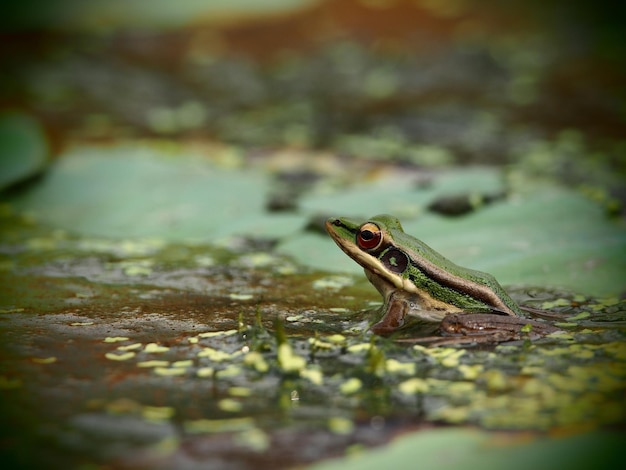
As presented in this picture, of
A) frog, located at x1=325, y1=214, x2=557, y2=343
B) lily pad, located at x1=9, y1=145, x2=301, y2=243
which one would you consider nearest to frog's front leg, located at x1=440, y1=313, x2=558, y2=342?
frog, located at x1=325, y1=214, x2=557, y2=343

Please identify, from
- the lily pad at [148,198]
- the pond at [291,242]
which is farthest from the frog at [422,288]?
the lily pad at [148,198]

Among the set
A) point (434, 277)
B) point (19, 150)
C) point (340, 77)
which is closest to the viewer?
point (434, 277)

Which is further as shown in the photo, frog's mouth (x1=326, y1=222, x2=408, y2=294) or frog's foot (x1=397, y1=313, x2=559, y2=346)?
frog's mouth (x1=326, y1=222, x2=408, y2=294)

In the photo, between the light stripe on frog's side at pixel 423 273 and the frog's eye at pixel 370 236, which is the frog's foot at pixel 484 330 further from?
the frog's eye at pixel 370 236

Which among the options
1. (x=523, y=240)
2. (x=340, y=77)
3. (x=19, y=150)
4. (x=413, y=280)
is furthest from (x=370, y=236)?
(x=340, y=77)

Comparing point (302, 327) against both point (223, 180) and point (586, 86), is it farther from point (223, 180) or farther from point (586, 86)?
point (586, 86)

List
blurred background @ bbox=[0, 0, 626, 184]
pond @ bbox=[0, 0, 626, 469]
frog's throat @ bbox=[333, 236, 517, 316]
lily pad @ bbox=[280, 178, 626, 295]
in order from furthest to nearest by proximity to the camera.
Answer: blurred background @ bbox=[0, 0, 626, 184] → lily pad @ bbox=[280, 178, 626, 295] → frog's throat @ bbox=[333, 236, 517, 316] → pond @ bbox=[0, 0, 626, 469]

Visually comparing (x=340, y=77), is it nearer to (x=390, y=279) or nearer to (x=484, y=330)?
(x=390, y=279)

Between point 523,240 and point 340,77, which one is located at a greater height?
point 340,77

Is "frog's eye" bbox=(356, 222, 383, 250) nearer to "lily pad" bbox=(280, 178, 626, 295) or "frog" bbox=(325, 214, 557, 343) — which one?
"frog" bbox=(325, 214, 557, 343)
